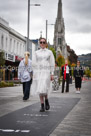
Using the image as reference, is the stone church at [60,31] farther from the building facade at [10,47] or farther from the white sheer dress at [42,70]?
the white sheer dress at [42,70]

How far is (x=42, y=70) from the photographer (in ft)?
30.9

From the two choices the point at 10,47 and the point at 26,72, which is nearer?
the point at 26,72

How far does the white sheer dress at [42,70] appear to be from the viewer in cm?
932

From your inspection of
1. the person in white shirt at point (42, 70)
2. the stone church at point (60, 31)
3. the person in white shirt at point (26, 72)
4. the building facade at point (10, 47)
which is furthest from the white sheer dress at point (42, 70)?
the stone church at point (60, 31)

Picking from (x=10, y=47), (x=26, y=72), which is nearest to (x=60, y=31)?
(x=10, y=47)

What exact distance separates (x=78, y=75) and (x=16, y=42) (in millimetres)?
39674

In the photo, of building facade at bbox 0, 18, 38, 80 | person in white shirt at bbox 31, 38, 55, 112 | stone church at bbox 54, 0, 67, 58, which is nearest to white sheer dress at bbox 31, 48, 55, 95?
person in white shirt at bbox 31, 38, 55, 112

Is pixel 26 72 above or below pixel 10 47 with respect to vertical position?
below

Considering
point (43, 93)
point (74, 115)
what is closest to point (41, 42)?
point (43, 93)

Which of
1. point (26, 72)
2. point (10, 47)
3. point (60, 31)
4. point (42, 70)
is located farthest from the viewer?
point (60, 31)

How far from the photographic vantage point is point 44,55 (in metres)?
9.47

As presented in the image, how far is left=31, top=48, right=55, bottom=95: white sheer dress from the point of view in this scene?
30.6 feet

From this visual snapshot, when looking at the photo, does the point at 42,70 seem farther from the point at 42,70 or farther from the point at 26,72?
the point at 26,72

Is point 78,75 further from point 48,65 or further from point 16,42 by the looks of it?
point 16,42
